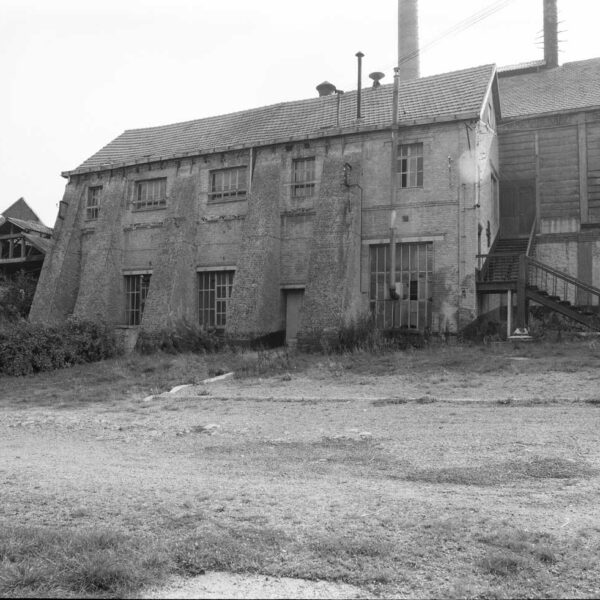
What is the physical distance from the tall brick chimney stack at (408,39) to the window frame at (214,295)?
1472 centimetres

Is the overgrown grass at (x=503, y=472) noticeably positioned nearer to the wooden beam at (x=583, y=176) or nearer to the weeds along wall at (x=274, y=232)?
the weeds along wall at (x=274, y=232)

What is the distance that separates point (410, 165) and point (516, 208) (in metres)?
5.41

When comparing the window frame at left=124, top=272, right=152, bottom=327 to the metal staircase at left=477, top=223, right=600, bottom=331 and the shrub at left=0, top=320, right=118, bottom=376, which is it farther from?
the metal staircase at left=477, top=223, right=600, bottom=331

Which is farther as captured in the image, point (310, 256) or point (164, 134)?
point (164, 134)

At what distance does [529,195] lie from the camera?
78.3 feet

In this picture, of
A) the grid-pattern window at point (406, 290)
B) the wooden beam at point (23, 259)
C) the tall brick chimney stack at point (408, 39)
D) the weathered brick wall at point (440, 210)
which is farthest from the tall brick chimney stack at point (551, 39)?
the wooden beam at point (23, 259)

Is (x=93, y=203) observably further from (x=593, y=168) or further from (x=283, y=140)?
(x=593, y=168)

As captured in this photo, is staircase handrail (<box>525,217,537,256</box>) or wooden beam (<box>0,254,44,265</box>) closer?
staircase handrail (<box>525,217,537,256</box>)

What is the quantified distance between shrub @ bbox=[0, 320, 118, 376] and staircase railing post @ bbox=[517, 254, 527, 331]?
12894 mm

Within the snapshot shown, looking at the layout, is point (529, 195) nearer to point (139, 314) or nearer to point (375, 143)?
point (375, 143)

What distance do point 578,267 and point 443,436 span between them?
1520cm

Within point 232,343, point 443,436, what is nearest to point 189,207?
point 232,343

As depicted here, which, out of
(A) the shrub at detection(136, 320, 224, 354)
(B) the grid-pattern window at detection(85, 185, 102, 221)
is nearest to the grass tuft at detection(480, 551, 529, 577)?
(A) the shrub at detection(136, 320, 224, 354)

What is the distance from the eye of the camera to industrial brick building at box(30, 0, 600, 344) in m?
20.2
